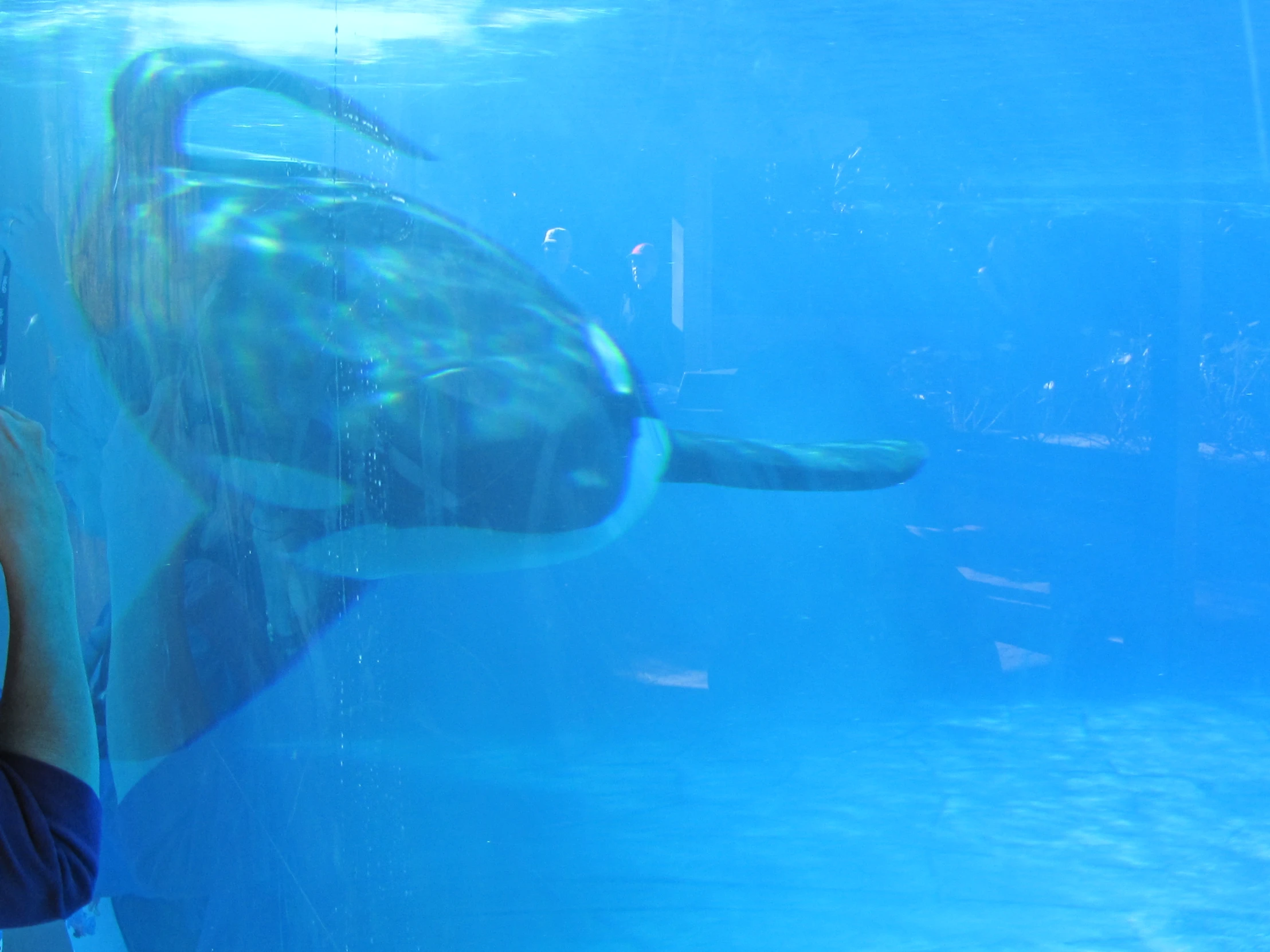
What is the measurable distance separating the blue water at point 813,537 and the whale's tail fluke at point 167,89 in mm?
86

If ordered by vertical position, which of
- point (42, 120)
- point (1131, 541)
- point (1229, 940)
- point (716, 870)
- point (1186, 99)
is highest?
point (1186, 99)

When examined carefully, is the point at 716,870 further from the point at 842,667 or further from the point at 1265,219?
the point at 1265,219

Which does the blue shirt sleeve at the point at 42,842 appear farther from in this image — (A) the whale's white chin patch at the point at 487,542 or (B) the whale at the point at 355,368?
(A) the whale's white chin patch at the point at 487,542

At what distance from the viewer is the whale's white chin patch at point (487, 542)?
3.38m

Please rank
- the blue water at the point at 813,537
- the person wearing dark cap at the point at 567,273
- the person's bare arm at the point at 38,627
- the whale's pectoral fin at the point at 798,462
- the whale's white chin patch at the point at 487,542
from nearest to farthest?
the person's bare arm at the point at 38,627
the blue water at the point at 813,537
the whale's white chin patch at the point at 487,542
the person wearing dark cap at the point at 567,273
the whale's pectoral fin at the point at 798,462

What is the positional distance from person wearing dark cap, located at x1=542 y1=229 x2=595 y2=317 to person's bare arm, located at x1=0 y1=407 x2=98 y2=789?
8.54 feet

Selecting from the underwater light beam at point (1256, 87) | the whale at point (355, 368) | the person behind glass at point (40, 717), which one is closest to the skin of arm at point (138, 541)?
the whale at point (355, 368)

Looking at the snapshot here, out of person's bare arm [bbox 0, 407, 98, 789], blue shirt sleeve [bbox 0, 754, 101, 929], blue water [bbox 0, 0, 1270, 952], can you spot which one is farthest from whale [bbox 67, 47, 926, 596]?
blue shirt sleeve [bbox 0, 754, 101, 929]

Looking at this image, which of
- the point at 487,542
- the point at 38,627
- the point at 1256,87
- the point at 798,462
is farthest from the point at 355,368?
the point at 1256,87

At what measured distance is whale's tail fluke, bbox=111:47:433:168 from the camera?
250 cm

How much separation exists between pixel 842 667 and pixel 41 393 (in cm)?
345

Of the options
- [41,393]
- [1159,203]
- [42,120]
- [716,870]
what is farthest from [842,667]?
[42,120]

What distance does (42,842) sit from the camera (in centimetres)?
88

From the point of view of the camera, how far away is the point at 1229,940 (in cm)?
296
